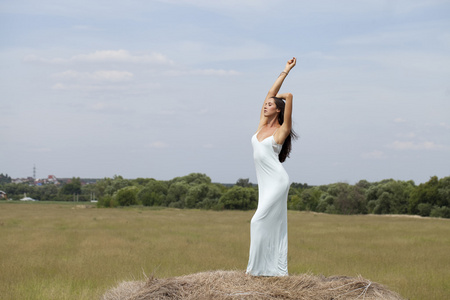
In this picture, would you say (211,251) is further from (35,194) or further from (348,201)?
(35,194)

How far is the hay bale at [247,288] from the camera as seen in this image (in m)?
6.58

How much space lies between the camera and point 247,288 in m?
6.74

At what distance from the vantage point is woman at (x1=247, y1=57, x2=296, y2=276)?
24.3ft

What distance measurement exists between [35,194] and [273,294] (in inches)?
4551

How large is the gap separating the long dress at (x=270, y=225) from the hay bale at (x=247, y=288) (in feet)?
0.70

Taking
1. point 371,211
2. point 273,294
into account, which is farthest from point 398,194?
point 273,294

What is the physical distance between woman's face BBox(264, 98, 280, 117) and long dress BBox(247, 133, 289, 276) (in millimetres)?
674

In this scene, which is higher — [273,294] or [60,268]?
[273,294]

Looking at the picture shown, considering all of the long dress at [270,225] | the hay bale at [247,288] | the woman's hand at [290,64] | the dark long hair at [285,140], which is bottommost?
the hay bale at [247,288]

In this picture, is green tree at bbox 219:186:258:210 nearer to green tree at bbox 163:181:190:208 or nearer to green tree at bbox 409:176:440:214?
green tree at bbox 163:181:190:208

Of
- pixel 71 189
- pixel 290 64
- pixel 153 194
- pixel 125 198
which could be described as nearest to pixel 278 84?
pixel 290 64

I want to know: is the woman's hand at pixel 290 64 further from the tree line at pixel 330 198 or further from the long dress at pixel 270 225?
the tree line at pixel 330 198

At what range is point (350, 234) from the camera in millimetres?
25641

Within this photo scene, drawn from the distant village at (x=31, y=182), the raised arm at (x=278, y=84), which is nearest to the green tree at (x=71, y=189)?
the distant village at (x=31, y=182)
